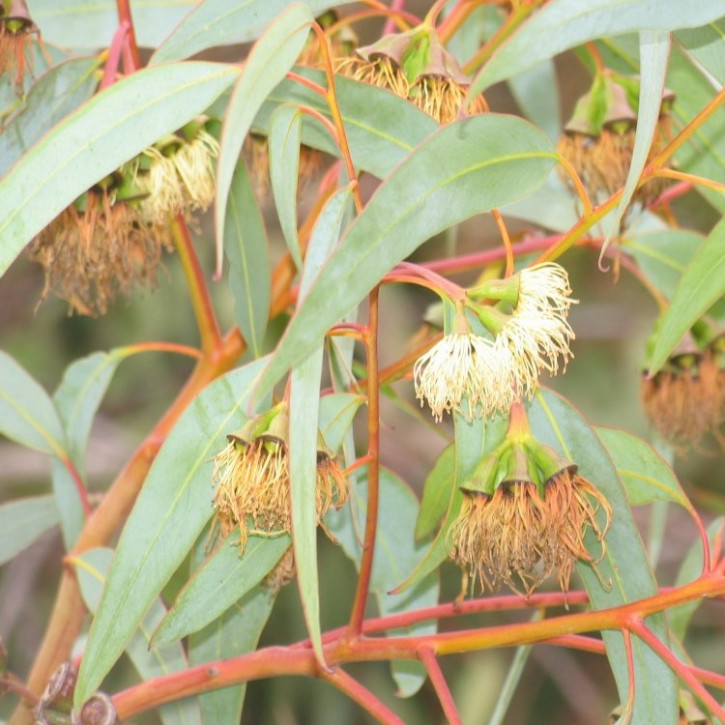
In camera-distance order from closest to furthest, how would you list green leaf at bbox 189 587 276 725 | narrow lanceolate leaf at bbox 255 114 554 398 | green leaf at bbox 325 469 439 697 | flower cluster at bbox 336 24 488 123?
narrow lanceolate leaf at bbox 255 114 554 398 → flower cluster at bbox 336 24 488 123 → green leaf at bbox 189 587 276 725 → green leaf at bbox 325 469 439 697

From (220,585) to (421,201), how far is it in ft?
0.88

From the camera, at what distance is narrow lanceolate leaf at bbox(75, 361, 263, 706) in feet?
2.18

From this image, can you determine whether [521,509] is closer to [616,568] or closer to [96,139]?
[616,568]

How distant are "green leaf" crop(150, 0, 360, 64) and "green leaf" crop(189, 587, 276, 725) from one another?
37 cm

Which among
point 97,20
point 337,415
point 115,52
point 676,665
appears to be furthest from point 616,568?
point 97,20

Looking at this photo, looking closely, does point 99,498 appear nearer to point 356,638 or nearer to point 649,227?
point 356,638

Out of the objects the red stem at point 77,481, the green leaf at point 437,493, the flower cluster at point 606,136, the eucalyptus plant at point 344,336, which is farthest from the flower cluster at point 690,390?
the red stem at point 77,481

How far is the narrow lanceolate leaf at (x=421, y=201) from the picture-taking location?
55 cm

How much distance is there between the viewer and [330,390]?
2.68ft

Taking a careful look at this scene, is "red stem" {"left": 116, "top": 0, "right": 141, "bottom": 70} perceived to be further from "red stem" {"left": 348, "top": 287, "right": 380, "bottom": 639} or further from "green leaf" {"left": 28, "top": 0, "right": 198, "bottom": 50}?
"red stem" {"left": 348, "top": 287, "right": 380, "bottom": 639}

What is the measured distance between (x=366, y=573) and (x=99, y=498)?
454 millimetres

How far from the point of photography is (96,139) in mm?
642

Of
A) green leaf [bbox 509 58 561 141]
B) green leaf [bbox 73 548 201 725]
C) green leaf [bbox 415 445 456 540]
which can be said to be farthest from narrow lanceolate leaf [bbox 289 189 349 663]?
green leaf [bbox 509 58 561 141]

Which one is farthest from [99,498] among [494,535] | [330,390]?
[494,535]
